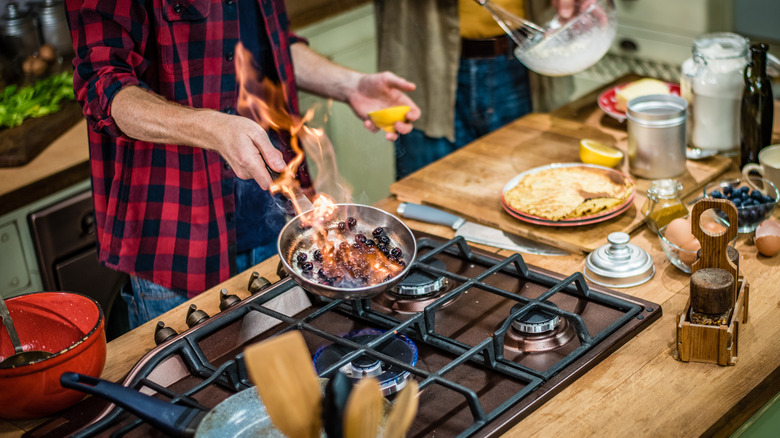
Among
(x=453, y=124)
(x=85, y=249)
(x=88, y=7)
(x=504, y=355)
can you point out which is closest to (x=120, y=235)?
(x=88, y=7)

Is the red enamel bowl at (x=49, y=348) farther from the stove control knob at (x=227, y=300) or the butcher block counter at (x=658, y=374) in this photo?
the stove control knob at (x=227, y=300)

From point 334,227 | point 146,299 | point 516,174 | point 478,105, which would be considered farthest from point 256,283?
point 478,105

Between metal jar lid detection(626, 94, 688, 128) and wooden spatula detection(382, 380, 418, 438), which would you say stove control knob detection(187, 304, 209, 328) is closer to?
wooden spatula detection(382, 380, 418, 438)

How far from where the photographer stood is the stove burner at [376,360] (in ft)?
3.76

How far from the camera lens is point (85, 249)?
237 cm

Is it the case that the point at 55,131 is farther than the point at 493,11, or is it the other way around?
the point at 55,131

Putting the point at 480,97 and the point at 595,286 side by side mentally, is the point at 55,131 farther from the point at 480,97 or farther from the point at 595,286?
the point at 595,286

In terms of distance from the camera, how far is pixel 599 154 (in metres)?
1.80

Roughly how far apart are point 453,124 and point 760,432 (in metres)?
1.60

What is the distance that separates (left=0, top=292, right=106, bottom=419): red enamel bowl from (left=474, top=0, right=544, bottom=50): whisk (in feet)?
3.72

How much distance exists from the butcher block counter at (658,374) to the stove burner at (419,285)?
22cm

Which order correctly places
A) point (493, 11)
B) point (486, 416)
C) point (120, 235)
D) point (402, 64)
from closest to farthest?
point (486, 416), point (120, 235), point (493, 11), point (402, 64)

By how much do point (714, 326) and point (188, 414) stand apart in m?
0.74

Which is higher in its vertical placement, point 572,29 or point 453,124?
point 572,29
